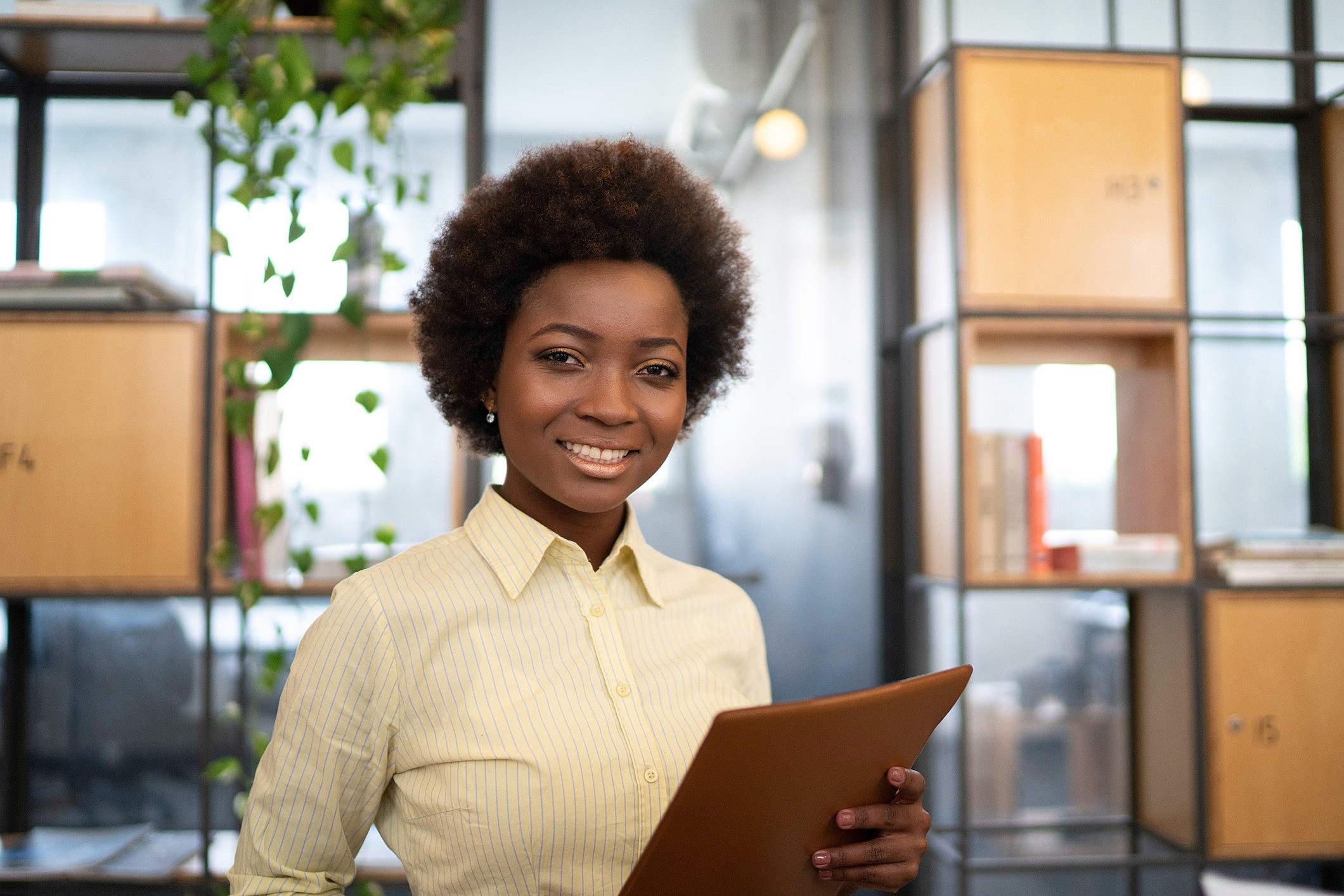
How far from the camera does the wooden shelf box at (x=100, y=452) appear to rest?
1985 mm

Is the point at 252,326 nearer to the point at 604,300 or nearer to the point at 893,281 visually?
the point at 604,300

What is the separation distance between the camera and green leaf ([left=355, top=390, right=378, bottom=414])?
6.24 feet

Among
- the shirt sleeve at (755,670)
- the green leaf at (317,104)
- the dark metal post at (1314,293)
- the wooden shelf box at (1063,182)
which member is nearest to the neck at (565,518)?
the shirt sleeve at (755,670)

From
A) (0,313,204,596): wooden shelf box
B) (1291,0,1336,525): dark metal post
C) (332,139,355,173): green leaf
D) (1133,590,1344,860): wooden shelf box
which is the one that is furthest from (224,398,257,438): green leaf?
(1291,0,1336,525): dark metal post

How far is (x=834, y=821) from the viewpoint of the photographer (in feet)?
3.07

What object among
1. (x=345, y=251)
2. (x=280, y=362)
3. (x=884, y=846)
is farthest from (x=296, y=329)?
(x=884, y=846)

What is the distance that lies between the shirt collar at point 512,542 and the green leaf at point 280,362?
0.93m

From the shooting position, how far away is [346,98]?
192 cm

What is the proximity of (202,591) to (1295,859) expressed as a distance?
89.0 inches

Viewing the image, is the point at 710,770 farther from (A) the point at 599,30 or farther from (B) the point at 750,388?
(A) the point at 599,30

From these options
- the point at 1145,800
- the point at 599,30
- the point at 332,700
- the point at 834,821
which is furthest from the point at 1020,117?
the point at 332,700

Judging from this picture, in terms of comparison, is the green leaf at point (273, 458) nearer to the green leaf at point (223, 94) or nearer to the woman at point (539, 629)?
the green leaf at point (223, 94)

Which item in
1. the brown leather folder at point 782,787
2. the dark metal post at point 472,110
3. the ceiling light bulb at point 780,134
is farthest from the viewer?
the ceiling light bulb at point 780,134

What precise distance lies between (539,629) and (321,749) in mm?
233
